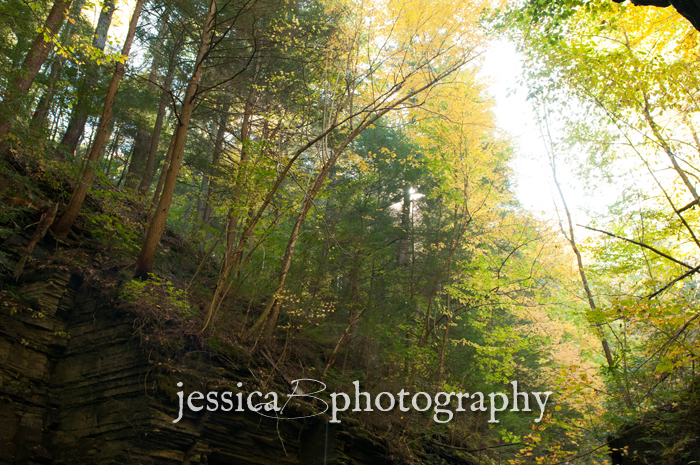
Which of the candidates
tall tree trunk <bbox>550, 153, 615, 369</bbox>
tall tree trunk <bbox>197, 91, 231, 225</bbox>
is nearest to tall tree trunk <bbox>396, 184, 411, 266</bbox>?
tall tree trunk <bbox>550, 153, 615, 369</bbox>

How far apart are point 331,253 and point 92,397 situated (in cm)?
600

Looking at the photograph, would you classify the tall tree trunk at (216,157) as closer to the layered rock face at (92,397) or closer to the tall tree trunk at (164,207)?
the tall tree trunk at (164,207)

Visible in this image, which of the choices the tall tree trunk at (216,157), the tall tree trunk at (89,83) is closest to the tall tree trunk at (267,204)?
the tall tree trunk at (216,157)

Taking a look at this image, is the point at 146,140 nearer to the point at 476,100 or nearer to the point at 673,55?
the point at 476,100

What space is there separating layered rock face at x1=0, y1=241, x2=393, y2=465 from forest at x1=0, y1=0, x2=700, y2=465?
3cm

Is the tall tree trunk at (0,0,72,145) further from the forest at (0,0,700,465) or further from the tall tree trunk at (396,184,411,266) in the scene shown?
the tall tree trunk at (396,184,411,266)

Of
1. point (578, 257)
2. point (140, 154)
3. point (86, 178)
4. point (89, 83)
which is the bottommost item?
point (86, 178)

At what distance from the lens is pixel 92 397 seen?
6.11 meters

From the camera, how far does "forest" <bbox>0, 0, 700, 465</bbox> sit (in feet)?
19.9

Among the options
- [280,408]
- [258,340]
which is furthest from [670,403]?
[258,340]

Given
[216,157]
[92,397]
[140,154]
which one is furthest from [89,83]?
[92,397]

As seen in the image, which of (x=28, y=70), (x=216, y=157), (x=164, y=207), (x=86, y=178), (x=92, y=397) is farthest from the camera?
(x=216, y=157)

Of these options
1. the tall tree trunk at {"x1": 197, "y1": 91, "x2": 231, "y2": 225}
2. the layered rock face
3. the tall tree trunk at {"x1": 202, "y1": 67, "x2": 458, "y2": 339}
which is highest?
the tall tree trunk at {"x1": 197, "y1": 91, "x2": 231, "y2": 225}

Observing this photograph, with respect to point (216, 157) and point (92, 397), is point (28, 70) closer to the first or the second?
point (216, 157)
